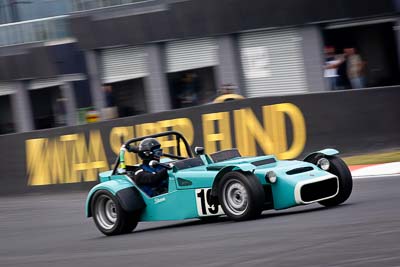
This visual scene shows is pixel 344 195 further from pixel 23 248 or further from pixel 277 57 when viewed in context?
pixel 277 57

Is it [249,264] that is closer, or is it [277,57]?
[249,264]

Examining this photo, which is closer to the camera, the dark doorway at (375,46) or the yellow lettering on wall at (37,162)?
the yellow lettering on wall at (37,162)

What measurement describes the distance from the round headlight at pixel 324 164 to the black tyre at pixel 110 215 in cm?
241

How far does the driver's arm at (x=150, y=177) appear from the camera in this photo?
40.1ft

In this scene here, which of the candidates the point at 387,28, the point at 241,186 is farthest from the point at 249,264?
the point at 387,28

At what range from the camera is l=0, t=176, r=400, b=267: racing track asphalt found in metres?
8.38

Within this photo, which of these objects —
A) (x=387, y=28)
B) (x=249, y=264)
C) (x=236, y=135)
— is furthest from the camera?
(x=387, y=28)

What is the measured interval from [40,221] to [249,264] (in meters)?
8.22

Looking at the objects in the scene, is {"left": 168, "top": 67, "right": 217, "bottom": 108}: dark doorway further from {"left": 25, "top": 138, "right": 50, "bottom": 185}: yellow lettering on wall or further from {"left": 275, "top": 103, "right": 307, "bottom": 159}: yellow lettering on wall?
{"left": 275, "top": 103, "right": 307, "bottom": 159}: yellow lettering on wall

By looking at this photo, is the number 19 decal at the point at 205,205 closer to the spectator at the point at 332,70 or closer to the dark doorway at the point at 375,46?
the spectator at the point at 332,70

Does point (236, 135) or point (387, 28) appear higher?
point (387, 28)

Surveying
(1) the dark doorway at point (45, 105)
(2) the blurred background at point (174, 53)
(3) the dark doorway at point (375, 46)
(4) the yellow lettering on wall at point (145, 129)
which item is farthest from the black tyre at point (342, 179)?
(1) the dark doorway at point (45, 105)

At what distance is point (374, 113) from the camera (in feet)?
56.3

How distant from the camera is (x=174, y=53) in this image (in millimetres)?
27484
